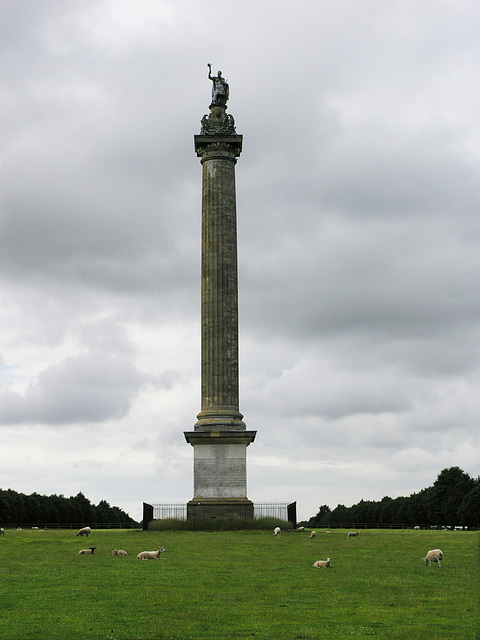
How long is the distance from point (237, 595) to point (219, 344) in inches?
1262

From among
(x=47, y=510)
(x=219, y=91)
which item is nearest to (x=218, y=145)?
(x=219, y=91)

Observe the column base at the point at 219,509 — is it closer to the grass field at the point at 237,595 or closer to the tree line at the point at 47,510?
the grass field at the point at 237,595

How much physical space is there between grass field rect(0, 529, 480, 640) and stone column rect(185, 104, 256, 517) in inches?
628

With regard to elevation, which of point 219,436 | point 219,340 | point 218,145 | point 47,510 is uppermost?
point 218,145

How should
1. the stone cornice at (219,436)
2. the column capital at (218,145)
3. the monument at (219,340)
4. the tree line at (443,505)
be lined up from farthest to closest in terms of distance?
1. the tree line at (443,505)
2. the column capital at (218,145)
3. the stone cornice at (219,436)
4. the monument at (219,340)

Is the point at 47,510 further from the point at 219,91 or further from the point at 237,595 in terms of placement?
the point at 237,595

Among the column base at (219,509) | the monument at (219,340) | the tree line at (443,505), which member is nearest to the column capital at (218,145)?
the monument at (219,340)

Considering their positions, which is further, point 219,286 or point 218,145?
point 218,145

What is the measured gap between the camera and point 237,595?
60.0 feet

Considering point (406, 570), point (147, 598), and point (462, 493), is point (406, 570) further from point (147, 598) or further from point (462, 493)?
point (462, 493)

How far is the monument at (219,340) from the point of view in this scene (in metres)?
46.8

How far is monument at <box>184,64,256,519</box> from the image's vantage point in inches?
1841

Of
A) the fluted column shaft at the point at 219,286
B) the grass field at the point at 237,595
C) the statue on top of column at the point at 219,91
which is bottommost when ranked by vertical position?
the grass field at the point at 237,595

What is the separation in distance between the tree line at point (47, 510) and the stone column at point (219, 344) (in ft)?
135
